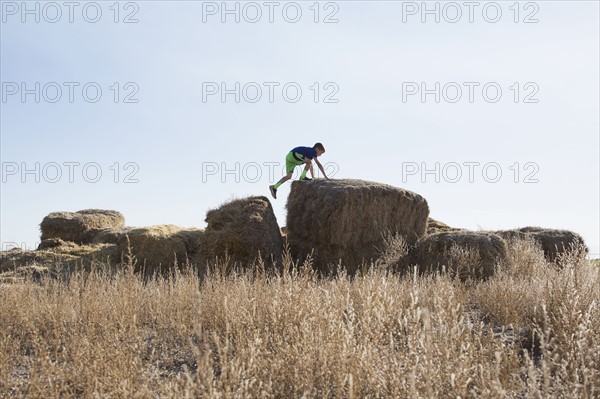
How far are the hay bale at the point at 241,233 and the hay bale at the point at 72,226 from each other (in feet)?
18.2

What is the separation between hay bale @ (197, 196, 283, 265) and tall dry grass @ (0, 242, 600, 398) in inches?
152

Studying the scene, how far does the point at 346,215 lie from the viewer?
11438 millimetres

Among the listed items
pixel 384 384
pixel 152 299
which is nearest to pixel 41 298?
pixel 152 299

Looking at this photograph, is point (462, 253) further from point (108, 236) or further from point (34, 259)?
point (34, 259)

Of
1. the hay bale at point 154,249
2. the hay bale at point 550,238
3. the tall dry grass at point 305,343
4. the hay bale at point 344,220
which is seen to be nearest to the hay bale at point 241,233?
the hay bale at point 344,220

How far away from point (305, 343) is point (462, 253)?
7.47 meters

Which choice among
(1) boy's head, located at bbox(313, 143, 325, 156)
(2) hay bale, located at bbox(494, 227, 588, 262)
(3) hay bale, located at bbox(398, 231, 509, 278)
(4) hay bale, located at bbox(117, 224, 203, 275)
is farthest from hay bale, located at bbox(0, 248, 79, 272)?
(2) hay bale, located at bbox(494, 227, 588, 262)

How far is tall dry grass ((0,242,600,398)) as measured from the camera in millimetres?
3445

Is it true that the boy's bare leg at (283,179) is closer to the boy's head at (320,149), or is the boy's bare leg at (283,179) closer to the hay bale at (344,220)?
the hay bale at (344,220)

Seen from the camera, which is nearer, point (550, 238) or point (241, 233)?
point (241, 233)

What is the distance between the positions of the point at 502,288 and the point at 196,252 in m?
7.06

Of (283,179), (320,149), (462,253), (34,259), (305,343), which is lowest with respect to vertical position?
(34,259)

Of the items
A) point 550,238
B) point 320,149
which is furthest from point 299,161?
point 550,238

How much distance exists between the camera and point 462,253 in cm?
1073
